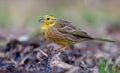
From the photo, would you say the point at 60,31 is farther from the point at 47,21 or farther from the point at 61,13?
the point at 61,13

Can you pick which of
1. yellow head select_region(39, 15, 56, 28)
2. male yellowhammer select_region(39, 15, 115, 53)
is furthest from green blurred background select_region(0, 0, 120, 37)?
yellow head select_region(39, 15, 56, 28)

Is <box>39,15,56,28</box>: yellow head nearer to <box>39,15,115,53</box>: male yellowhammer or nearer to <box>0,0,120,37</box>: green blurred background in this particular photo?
<box>39,15,115,53</box>: male yellowhammer

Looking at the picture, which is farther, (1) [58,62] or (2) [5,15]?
(2) [5,15]

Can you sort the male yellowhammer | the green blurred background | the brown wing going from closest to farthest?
the male yellowhammer, the brown wing, the green blurred background

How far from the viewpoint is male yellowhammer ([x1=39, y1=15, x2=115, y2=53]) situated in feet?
27.2

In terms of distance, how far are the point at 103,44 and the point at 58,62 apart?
2981mm

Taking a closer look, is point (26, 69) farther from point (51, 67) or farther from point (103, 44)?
point (103, 44)

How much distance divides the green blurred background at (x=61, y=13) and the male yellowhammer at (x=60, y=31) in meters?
3.96

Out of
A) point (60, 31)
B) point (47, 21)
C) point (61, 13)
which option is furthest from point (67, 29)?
point (61, 13)

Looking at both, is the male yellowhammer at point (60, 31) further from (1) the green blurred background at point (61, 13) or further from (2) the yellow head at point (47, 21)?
(1) the green blurred background at point (61, 13)

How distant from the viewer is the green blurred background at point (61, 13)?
13759 mm

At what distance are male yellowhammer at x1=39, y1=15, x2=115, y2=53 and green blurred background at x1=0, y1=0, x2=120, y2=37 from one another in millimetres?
3959

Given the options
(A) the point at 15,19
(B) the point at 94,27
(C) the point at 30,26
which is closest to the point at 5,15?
(A) the point at 15,19

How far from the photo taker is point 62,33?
8.45 m
